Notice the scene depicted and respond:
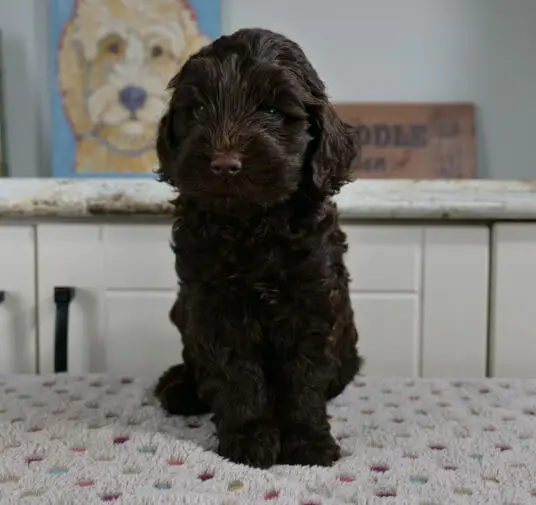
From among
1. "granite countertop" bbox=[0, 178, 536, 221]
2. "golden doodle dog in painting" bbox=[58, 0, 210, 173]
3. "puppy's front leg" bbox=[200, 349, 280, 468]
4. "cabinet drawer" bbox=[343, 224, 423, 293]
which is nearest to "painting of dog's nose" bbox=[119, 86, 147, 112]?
"golden doodle dog in painting" bbox=[58, 0, 210, 173]

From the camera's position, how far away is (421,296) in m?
1.73

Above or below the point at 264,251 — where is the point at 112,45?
above

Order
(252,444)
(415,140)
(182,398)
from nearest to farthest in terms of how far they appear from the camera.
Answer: (252,444) → (182,398) → (415,140)

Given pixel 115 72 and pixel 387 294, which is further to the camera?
pixel 115 72

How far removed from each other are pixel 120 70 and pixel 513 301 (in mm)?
1202

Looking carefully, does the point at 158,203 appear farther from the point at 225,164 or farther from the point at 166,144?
the point at 225,164

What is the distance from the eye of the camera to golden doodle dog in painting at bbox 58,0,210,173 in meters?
2.07

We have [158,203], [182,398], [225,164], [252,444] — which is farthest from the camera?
[158,203]

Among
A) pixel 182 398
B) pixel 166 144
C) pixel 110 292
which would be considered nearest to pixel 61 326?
pixel 110 292

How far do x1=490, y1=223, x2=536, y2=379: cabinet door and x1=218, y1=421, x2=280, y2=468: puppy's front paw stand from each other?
0.76m

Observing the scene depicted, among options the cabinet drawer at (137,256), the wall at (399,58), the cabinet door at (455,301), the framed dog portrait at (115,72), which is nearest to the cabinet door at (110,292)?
the cabinet drawer at (137,256)

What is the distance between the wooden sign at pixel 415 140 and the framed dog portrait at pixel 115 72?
48cm

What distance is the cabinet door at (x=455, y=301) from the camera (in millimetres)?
1701

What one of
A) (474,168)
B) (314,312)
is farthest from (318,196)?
(474,168)
